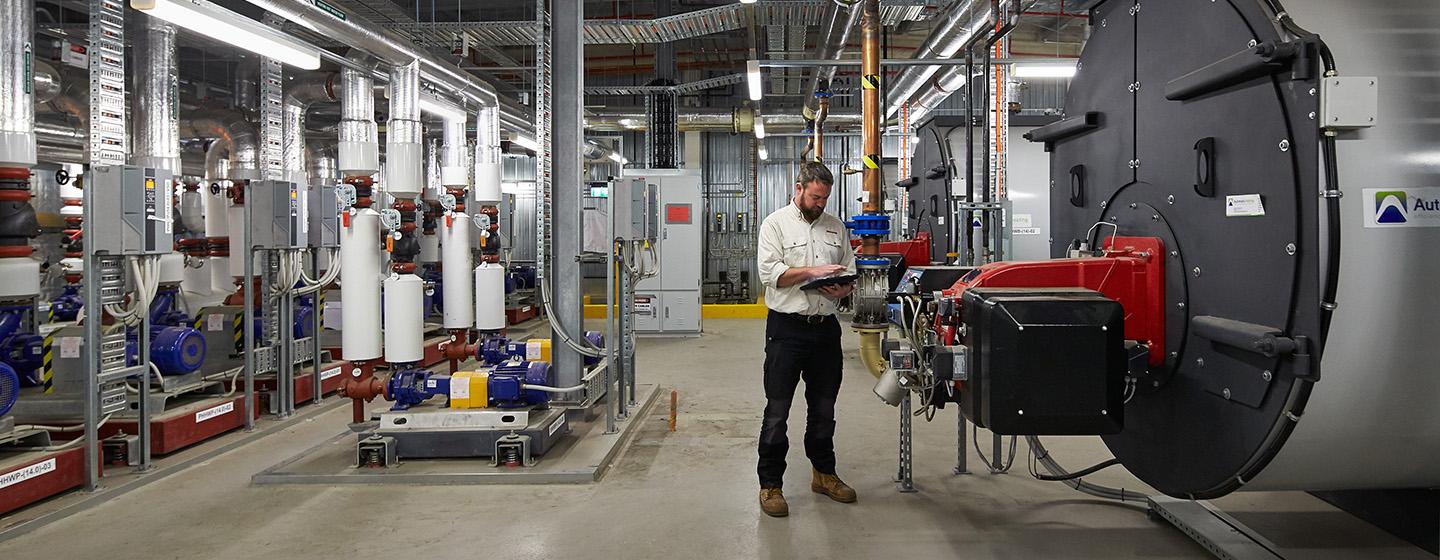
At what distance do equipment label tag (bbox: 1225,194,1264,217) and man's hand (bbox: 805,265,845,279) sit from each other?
1549mm

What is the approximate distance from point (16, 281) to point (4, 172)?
2.06 feet

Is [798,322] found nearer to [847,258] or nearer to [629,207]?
[847,258]

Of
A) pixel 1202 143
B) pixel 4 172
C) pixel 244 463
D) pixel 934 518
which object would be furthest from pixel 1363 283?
pixel 4 172

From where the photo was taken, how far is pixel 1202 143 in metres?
2.54

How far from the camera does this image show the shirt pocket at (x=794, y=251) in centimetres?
391

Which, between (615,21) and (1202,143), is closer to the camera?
(1202,143)

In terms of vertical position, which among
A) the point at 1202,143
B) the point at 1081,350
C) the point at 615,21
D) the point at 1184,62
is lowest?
the point at 1081,350

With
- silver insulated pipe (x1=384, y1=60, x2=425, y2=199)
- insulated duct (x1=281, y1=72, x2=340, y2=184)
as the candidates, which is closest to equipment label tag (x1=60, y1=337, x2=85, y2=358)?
silver insulated pipe (x1=384, y1=60, x2=425, y2=199)

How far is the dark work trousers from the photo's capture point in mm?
3855

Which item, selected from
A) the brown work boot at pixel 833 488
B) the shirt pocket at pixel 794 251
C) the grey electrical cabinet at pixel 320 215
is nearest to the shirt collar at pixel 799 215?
the shirt pocket at pixel 794 251

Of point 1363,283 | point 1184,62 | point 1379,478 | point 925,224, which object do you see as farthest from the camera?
point 925,224

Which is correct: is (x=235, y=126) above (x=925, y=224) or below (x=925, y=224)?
above

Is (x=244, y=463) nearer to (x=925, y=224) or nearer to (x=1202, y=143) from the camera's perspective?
(x=1202, y=143)

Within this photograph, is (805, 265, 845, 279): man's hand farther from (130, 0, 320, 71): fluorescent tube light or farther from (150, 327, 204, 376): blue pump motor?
(150, 327, 204, 376): blue pump motor
